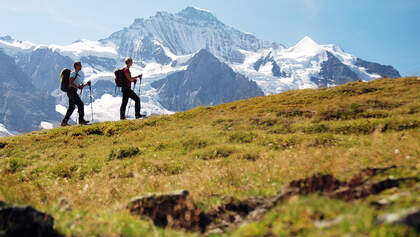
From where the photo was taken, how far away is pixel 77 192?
9.53 metres

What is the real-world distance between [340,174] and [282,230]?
345 cm

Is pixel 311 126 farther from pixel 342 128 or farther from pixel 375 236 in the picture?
pixel 375 236

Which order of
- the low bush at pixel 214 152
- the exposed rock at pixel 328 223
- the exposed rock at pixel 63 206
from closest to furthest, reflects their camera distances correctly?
the exposed rock at pixel 328 223
the exposed rock at pixel 63 206
the low bush at pixel 214 152

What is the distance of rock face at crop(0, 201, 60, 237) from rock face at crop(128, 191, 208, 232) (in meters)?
1.81

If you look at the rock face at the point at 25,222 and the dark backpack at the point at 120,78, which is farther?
the dark backpack at the point at 120,78

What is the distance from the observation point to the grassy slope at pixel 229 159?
5.56 m

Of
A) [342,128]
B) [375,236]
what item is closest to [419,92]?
[342,128]

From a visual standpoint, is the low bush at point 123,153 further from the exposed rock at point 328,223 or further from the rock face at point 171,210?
the exposed rock at point 328,223

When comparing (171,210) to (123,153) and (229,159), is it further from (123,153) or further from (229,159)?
(123,153)

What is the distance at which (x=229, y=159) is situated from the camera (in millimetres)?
13148

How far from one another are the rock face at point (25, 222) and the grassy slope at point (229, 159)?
1.35ft

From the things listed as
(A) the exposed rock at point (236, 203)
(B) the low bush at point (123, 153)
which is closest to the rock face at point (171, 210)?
(A) the exposed rock at point (236, 203)

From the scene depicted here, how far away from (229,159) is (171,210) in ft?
21.2

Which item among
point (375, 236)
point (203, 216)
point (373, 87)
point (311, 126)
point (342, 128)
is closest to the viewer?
point (375, 236)
